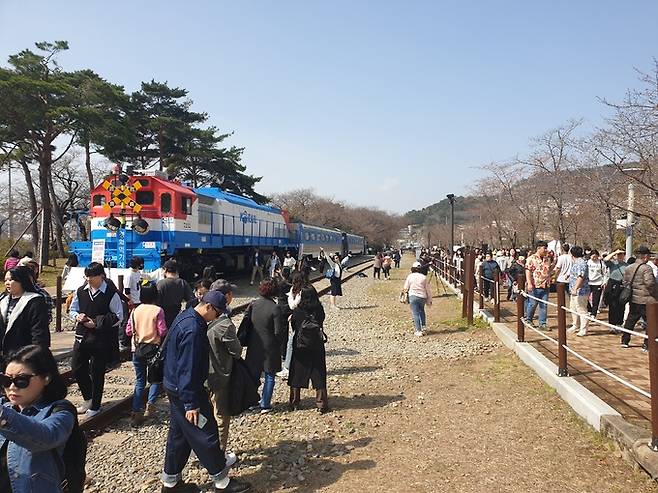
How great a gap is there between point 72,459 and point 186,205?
44.6 feet

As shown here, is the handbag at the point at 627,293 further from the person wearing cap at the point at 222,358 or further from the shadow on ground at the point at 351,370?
the person wearing cap at the point at 222,358

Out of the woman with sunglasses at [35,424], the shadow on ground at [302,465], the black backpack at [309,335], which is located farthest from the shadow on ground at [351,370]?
the woman with sunglasses at [35,424]

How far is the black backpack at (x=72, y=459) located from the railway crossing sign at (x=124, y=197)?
1283 centimetres

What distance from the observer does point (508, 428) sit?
4855 mm

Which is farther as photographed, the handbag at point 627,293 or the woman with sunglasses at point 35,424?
the handbag at point 627,293

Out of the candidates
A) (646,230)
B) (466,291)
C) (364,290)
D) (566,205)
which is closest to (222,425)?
(466,291)

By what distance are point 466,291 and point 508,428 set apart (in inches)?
267

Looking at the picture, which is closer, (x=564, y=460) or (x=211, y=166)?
(x=564, y=460)

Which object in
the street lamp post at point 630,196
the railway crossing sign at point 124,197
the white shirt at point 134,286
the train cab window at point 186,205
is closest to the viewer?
the white shirt at point 134,286

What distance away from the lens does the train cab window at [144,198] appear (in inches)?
581

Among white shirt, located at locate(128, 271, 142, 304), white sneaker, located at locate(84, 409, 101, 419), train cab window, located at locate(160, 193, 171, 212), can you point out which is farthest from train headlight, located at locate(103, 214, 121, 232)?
white sneaker, located at locate(84, 409, 101, 419)

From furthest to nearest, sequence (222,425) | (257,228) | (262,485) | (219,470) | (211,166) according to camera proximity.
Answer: (211,166), (257,228), (222,425), (262,485), (219,470)

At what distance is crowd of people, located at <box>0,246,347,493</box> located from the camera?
2.21m

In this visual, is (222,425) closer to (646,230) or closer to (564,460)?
(564,460)
